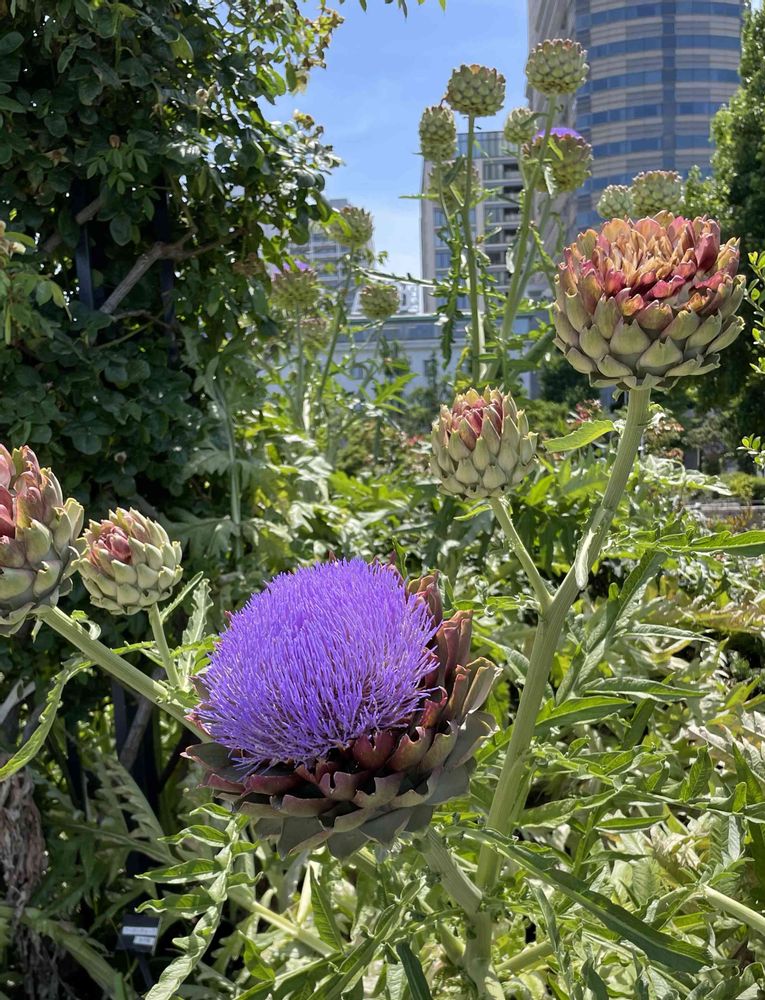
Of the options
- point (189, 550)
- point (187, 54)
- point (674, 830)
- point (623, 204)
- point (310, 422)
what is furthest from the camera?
point (310, 422)

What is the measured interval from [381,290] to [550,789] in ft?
5.28

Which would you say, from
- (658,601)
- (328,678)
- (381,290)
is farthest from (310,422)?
(328,678)

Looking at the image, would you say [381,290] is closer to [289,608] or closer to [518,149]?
[518,149]

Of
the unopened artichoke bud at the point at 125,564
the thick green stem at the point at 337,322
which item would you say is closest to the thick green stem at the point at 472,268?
→ the thick green stem at the point at 337,322

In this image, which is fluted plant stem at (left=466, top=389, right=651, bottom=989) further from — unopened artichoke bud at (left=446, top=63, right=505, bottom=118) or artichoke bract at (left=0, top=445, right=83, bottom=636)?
unopened artichoke bud at (left=446, top=63, right=505, bottom=118)

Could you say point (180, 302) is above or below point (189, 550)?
above

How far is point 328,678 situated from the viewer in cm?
58

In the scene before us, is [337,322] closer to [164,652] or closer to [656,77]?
[164,652]

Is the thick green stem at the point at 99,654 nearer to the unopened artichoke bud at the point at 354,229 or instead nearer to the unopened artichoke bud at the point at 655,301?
the unopened artichoke bud at the point at 655,301

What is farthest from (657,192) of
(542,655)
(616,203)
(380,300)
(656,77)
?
(656,77)

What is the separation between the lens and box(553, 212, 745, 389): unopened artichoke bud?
62 centimetres

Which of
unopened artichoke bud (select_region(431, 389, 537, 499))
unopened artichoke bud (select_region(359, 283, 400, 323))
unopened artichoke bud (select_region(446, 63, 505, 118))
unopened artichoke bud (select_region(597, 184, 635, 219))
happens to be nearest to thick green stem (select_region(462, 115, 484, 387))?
unopened artichoke bud (select_region(446, 63, 505, 118))

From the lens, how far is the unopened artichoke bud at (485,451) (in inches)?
28.1

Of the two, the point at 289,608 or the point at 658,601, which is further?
the point at 658,601
